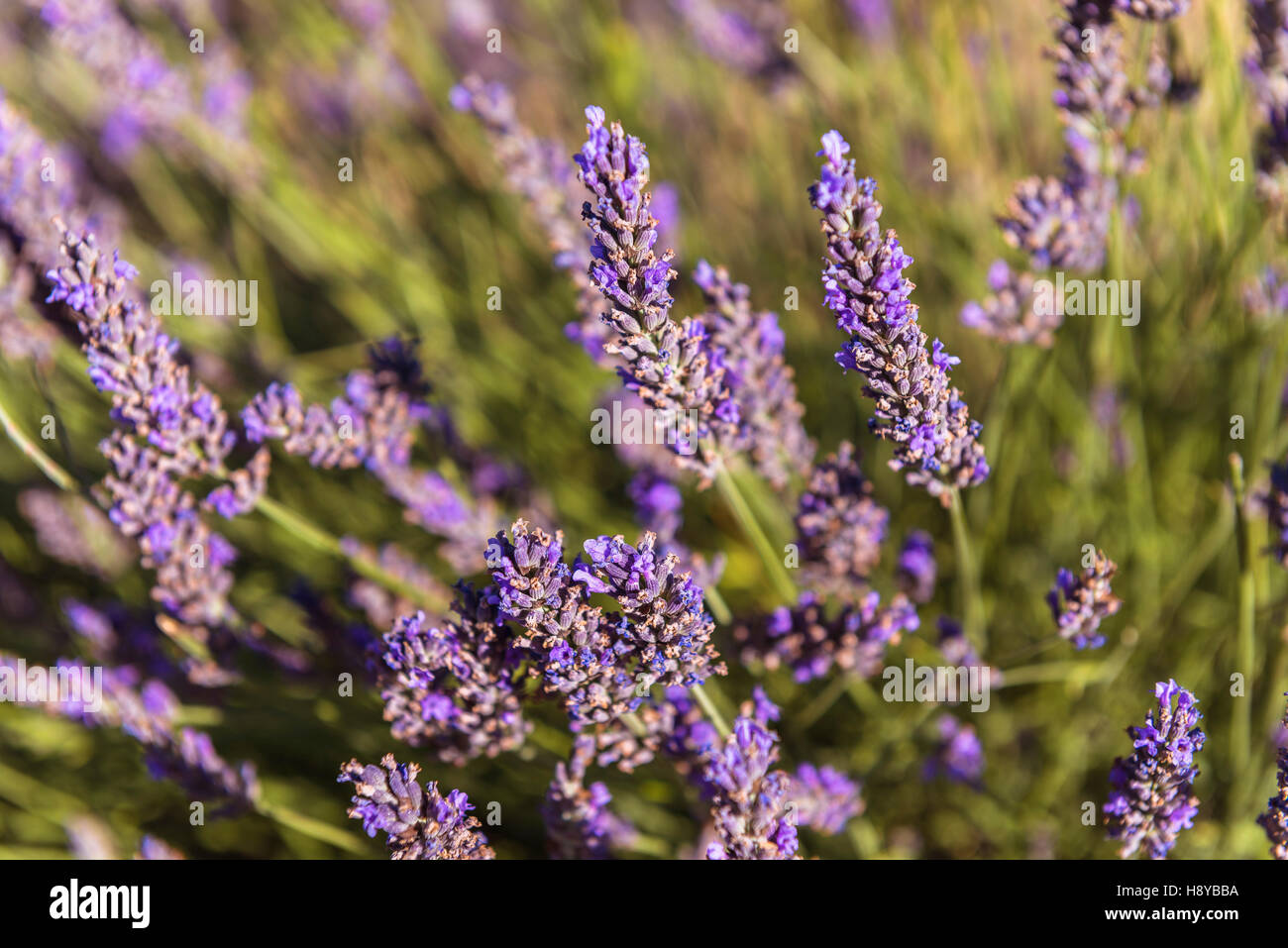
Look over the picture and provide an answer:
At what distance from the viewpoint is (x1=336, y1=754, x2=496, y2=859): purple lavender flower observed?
119 cm

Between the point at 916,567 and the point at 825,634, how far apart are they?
0.33 metres

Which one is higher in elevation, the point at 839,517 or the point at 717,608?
the point at 839,517

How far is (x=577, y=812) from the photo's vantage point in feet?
4.57

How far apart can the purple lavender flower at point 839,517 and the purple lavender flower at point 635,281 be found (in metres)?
0.37

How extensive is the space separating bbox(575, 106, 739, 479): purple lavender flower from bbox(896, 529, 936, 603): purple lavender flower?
0.70 meters

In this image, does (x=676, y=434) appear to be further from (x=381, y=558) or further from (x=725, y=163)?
(x=725, y=163)

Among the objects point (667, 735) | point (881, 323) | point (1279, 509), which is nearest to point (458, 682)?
point (667, 735)

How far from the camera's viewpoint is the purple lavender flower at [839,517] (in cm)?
152

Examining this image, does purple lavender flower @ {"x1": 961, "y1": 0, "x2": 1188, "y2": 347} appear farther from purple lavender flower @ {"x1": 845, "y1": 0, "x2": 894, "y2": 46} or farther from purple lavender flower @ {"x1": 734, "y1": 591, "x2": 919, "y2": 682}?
purple lavender flower @ {"x1": 845, "y1": 0, "x2": 894, "y2": 46}

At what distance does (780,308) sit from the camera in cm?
279

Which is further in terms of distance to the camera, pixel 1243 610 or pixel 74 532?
pixel 74 532

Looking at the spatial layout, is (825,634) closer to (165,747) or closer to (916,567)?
(916,567)

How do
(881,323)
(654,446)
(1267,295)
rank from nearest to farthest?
1. (881,323)
2. (1267,295)
3. (654,446)

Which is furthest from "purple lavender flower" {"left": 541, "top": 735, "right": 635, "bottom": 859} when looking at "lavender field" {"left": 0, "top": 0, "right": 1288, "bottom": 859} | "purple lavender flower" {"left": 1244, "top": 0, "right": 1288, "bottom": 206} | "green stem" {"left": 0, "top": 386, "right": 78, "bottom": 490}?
"purple lavender flower" {"left": 1244, "top": 0, "right": 1288, "bottom": 206}
